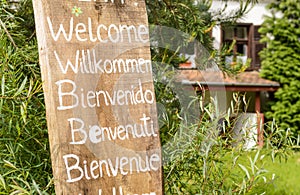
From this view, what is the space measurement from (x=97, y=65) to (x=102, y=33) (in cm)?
11

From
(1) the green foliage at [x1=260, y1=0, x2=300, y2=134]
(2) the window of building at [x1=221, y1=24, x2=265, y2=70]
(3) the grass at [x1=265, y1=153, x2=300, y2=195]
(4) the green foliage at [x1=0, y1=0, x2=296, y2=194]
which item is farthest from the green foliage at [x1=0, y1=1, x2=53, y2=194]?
(2) the window of building at [x1=221, y1=24, x2=265, y2=70]

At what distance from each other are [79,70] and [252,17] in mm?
11881

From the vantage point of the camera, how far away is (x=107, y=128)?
1.83 metres

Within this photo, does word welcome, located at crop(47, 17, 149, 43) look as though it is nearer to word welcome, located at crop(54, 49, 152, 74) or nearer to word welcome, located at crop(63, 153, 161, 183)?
word welcome, located at crop(54, 49, 152, 74)

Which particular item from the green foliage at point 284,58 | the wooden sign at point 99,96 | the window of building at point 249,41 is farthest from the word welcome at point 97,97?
the window of building at point 249,41

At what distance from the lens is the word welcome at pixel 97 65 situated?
5.86ft

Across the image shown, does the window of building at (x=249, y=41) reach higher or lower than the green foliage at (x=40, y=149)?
lower

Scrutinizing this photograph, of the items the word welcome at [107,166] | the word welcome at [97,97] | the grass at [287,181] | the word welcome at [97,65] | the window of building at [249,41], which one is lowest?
the grass at [287,181]

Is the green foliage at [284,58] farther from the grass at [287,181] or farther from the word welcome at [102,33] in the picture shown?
the word welcome at [102,33]

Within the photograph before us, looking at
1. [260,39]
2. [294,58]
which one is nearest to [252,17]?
[260,39]

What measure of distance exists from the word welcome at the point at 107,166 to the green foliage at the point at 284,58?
989 cm

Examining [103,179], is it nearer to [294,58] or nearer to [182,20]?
[182,20]

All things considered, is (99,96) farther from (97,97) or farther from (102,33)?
Result: (102,33)

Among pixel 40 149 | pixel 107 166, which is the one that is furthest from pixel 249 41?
pixel 107 166
